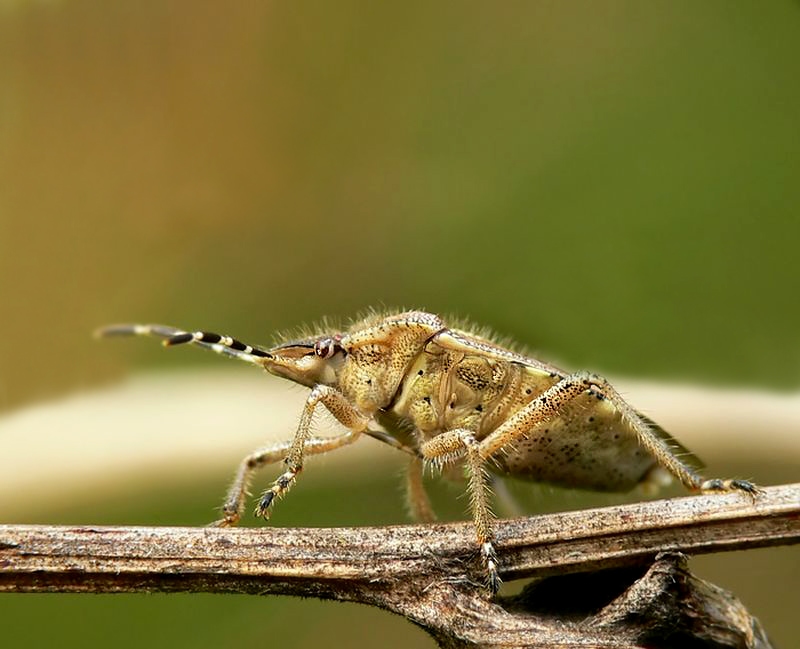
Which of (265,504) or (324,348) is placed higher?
(324,348)

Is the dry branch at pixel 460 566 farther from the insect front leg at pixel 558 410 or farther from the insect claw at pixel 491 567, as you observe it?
the insect front leg at pixel 558 410

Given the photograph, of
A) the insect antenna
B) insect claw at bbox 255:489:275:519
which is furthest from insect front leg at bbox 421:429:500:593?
the insect antenna

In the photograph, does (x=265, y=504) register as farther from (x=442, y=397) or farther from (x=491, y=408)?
(x=491, y=408)

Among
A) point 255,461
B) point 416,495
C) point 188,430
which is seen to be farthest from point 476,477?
point 188,430

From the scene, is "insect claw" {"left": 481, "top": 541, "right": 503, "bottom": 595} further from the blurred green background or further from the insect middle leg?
the blurred green background

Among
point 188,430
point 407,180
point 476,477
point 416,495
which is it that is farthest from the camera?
point 407,180

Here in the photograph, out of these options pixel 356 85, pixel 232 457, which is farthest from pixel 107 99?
pixel 232 457

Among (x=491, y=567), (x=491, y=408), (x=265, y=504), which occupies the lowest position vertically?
(x=491, y=567)

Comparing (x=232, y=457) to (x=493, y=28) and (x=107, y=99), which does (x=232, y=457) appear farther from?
(x=493, y=28)
